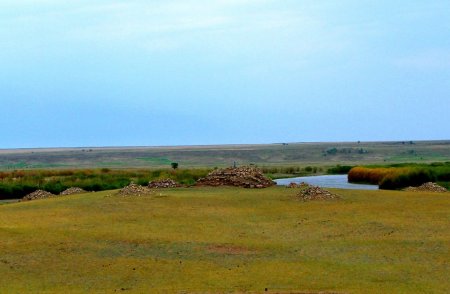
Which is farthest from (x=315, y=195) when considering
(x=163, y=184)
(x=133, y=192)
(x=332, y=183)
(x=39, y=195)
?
(x=332, y=183)

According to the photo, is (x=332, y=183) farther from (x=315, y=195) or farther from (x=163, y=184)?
(x=315, y=195)

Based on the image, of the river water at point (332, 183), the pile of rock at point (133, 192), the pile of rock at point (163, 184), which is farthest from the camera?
the river water at point (332, 183)

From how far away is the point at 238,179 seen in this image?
153ft

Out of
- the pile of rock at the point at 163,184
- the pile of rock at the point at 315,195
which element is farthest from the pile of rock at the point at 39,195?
the pile of rock at the point at 315,195

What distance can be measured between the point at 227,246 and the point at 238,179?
24818 mm

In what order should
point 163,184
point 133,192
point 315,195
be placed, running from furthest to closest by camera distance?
1. point 163,184
2. point 133,192
3. point 315,195

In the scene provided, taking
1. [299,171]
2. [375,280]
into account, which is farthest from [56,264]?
[299,171]

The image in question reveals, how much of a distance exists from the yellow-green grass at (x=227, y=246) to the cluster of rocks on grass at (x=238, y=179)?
10801 mm

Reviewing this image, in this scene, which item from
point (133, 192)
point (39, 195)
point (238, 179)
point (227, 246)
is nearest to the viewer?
point (227, 246)

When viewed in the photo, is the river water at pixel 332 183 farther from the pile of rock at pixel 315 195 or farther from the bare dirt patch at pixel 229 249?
the bare dirt patch at pixel 229 249

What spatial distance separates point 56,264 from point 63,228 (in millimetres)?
7283

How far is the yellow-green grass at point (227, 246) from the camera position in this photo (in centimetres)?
1636

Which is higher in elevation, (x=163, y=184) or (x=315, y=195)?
(x=163, y=184)

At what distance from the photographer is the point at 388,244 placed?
70.7ft
